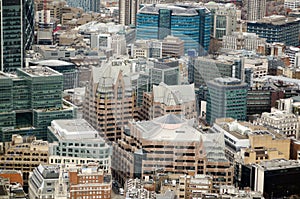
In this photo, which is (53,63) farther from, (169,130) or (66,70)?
(169,130)

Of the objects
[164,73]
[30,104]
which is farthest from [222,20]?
[30,104]

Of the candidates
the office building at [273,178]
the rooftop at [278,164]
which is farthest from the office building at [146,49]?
the office building at [273,178]

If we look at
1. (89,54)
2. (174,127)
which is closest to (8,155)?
(174,127)

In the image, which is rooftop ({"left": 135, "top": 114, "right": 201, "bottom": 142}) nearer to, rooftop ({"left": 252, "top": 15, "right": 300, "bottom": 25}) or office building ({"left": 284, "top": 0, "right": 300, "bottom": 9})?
rooftop ({"left": 252, "top": 15, "right": 300, "bottom": 25})

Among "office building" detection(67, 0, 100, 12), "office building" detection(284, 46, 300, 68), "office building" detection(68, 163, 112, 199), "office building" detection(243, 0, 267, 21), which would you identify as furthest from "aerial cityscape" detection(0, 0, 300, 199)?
"office building" detection(67, 0, 100, 12)

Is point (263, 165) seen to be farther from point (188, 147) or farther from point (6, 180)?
point (6, 180)

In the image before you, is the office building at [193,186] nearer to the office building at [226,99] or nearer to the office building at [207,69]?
the office building at [226,99]

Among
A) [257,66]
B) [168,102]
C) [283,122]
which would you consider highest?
[257,66]
